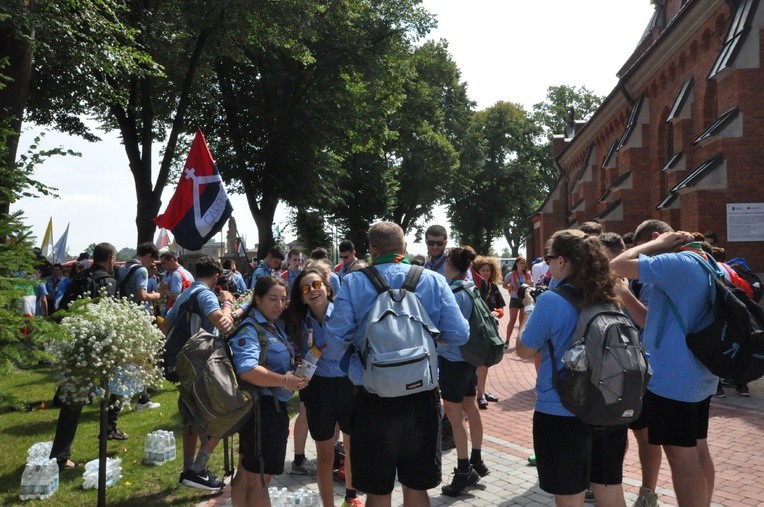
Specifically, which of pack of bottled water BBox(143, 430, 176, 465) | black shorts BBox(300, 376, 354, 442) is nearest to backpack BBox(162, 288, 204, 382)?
pack of bottled water BBox(143, 430, 176, 465)

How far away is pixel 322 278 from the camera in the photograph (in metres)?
4.82

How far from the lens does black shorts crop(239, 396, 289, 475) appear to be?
4.13 metres

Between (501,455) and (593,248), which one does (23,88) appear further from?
(593,248)

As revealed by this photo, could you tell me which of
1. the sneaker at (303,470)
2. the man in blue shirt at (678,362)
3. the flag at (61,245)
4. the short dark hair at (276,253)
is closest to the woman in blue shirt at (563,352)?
the man in blue shirt at (678,362)

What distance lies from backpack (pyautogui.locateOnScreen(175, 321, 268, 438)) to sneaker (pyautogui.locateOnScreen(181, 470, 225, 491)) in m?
1.58

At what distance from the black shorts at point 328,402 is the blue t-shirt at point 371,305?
3.43ft

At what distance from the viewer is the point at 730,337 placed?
3920 mm

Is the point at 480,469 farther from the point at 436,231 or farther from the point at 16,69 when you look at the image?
the point at 16,69

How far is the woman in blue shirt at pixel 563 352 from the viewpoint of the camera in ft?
11.5

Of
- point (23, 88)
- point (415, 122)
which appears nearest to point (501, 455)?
point (23, 88)

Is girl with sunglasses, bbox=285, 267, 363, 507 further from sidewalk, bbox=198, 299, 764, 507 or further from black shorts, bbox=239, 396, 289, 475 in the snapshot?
→ sidewalk, bbox=198, 299, 764, 507

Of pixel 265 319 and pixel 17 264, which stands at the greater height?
pixel 17 264

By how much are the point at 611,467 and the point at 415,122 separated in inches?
1449

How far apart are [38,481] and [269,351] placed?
8.88ft
